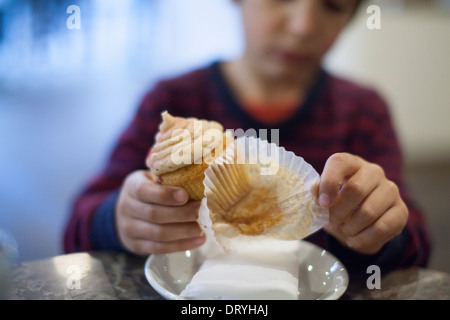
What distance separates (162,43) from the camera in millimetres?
1000

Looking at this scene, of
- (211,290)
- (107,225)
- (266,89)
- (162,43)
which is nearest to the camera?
(211,290)

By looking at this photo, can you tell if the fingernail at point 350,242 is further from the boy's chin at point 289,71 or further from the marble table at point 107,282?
the boy's chin at point 289,71

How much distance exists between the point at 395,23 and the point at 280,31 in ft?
4.88

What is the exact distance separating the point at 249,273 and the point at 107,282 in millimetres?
177

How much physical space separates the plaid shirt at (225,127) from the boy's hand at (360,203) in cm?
16

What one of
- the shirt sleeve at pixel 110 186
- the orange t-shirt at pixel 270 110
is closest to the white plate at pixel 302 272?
the shirt sleeve at pixel 110 186

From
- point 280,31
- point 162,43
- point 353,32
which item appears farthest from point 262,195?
point 353,32

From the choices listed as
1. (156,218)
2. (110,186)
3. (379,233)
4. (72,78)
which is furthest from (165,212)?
(72,78)

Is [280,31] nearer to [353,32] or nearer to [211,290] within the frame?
[211,290]

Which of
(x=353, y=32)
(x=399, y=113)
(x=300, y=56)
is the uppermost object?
(x=353, y=32)

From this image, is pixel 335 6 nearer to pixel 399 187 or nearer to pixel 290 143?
pixel 290 143

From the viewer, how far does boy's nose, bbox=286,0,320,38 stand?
2.26 ft

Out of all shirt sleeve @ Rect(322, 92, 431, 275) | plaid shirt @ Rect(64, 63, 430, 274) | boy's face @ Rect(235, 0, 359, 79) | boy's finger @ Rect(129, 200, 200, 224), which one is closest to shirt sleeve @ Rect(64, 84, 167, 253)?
plaid shirt @ Rect(64, 63, 430, 274)

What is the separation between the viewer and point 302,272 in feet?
1.53
